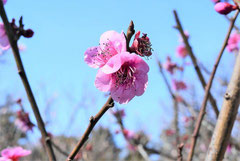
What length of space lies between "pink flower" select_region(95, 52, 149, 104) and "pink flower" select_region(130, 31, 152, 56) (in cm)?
3

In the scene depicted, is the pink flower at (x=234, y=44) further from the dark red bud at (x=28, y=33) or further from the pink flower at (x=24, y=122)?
the dark red bud at (x=28, y=33)

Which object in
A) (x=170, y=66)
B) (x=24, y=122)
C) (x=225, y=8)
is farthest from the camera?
(x=170, y=66)

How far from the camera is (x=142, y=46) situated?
0.82 metres

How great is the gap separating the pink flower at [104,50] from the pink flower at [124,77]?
0.06m

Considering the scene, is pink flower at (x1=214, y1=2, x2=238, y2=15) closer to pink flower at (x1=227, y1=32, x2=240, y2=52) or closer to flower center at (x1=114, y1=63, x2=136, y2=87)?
flower center at (x1=114, y1=63, x2=136, y2=87)

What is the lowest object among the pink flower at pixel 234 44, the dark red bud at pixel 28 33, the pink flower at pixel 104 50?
the pink flower at pixel 104 50

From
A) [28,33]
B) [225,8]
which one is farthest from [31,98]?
[225,8]

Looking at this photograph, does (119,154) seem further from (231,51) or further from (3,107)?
(231,51)

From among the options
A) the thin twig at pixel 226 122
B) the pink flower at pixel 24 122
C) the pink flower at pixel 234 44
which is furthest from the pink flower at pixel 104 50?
the pink flower at pixel 234 44

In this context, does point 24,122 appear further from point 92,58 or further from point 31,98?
point 92,58

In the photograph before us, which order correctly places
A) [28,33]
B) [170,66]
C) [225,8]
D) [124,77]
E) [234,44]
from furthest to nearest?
[170,66]
[234,44]
[28,33]
[225,8]
[124,77]

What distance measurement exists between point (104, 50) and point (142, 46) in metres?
0.17

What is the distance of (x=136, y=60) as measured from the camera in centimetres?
83

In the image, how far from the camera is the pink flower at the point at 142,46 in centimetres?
80
